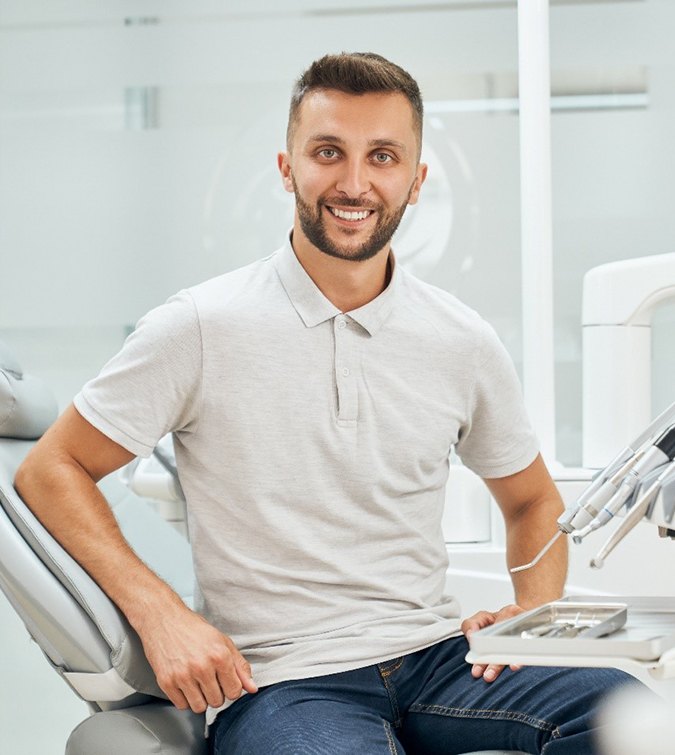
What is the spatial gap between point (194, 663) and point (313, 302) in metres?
0.47

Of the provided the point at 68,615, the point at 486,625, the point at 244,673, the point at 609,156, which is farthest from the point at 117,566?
the point at 609,156

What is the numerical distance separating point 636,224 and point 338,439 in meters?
1.42

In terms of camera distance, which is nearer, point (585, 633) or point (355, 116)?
point (585, 633)

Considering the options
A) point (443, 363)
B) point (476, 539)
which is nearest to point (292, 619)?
point (443, 363)

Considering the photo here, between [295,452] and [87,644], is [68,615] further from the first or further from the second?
[295,452]

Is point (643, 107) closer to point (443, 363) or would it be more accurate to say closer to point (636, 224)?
point (636, 224)

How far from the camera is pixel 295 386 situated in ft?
4.89

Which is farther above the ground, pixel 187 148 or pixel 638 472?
pixel 187 148

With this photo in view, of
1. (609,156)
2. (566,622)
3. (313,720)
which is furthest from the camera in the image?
(609,156)

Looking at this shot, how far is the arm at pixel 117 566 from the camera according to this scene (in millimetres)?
1332

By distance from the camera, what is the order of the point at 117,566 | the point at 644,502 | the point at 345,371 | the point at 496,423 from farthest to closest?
1. the point at 496,423
2. the point at 345,371
3. the point at 117,566
4. the point at 644,502

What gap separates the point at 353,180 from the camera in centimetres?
154

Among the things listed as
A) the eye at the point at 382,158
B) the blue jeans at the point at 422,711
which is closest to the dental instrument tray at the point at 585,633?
the blue jeans at the point at 422,711

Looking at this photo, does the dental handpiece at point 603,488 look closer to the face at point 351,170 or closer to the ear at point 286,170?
the face at point 351,170
